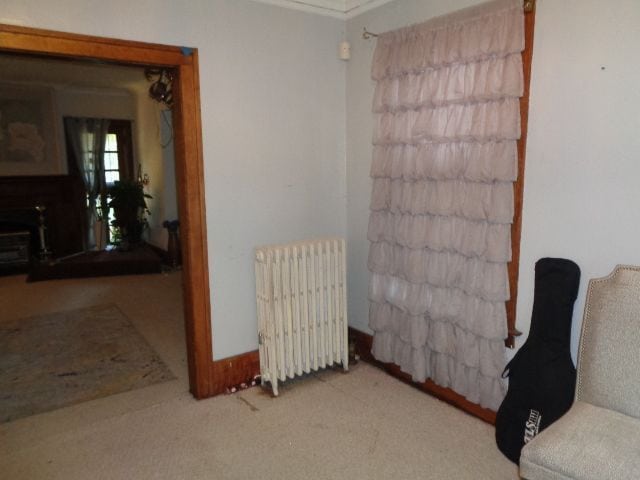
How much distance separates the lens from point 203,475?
2.09 m

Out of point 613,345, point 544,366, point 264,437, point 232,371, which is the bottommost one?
point 264,437

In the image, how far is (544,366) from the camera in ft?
6.76

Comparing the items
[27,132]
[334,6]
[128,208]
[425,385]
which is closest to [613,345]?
[425,385]

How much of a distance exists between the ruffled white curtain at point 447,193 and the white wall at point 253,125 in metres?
0.43

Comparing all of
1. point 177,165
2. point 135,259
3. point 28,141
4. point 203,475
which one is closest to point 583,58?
point 177,165

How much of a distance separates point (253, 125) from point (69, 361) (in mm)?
2199

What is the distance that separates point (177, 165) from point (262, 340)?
1.15 m

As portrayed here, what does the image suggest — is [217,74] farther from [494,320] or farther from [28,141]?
[28,141]

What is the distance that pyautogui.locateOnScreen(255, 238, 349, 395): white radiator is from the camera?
273cm

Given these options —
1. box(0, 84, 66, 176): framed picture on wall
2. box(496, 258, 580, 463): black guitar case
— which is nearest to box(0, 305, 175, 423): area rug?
box(496, 258, 580, 463): black guitar case

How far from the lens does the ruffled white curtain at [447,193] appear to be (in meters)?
2.20

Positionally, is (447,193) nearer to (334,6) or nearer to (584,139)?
(584,139)

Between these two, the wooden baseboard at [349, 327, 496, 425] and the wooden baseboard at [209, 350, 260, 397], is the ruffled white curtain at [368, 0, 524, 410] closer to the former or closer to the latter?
the wooden baseboard at [349, 327, 496, 425]

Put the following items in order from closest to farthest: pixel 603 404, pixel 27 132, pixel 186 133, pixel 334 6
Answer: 1. pixel 603 404
2. pixel 186 133
3. pixel 334 6
4. pixel 27 132
